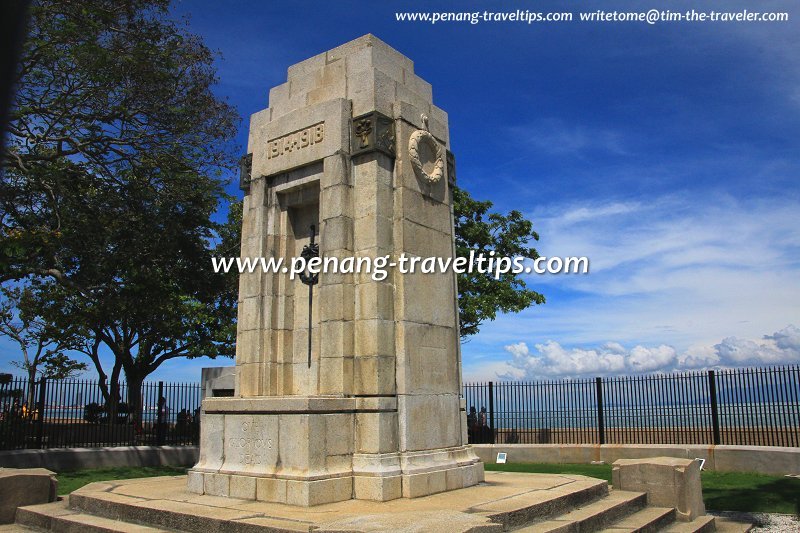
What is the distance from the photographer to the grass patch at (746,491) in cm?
1180

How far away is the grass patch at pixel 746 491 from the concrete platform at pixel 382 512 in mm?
2212

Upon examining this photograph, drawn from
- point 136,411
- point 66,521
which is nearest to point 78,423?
point 136,411

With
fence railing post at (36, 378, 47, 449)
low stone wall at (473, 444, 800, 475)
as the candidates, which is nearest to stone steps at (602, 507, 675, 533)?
low stone wall at (473, 444, 800, 475)

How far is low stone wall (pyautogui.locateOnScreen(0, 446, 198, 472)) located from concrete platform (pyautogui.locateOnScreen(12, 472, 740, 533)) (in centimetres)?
763

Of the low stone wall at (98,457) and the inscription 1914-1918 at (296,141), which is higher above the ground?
the inscription 1914-1918 at (296,141)

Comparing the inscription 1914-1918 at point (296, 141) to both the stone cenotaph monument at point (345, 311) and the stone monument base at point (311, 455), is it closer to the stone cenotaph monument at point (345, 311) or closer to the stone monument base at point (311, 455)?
the stone cenotaph monument at point (345, 311)

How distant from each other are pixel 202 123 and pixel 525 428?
1414cm

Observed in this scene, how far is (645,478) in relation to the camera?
421 inches

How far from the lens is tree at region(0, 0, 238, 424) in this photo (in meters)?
16.5

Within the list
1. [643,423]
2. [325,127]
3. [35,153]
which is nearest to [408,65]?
[325,127]

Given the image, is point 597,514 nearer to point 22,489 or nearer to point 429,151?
point 429,151

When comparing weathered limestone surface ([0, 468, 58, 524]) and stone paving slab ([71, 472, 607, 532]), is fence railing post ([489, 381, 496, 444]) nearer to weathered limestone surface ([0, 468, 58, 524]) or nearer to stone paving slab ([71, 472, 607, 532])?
stone paving slab ([71, 472, 607, 532])

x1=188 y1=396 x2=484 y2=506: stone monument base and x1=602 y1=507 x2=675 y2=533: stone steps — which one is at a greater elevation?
x1=188 y1=396 x2=484 y2=506: stone monument base

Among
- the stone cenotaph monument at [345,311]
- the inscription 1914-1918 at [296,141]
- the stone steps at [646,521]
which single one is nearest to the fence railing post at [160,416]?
the stone cenotaph monument at [345,311]
